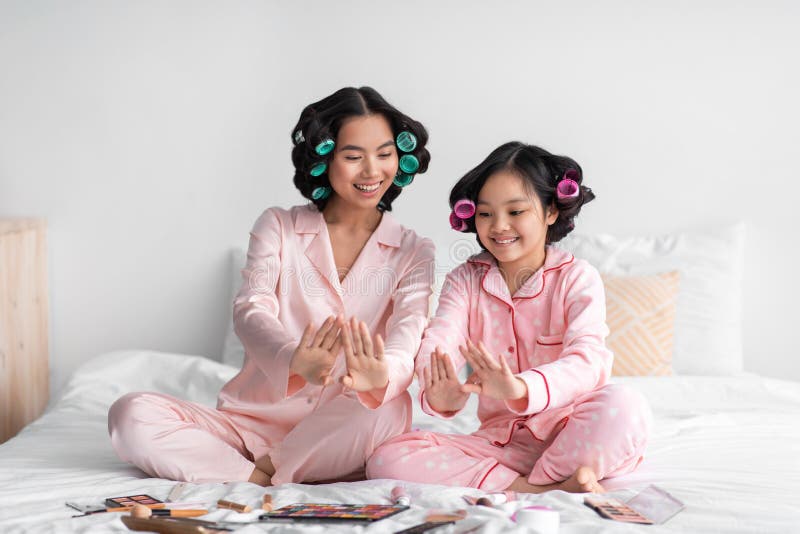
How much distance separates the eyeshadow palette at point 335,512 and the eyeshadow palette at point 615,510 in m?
0.27

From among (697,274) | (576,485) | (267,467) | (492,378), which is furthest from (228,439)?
(697,274)

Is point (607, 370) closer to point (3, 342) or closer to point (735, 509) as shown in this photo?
point (735, 509)

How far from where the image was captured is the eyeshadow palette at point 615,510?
1173 millimetres

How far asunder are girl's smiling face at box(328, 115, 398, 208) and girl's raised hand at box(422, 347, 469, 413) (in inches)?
14.2

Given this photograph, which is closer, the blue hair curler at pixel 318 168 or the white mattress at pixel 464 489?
the white mattress at pixel 464 489

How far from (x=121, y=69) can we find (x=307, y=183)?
111 cm

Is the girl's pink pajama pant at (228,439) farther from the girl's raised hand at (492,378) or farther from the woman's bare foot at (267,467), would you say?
the girl's raised hand at (492,378)

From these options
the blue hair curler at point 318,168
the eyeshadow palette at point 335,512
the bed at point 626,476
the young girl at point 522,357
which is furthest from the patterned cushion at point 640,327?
the eyeshadow palette at point 335,512

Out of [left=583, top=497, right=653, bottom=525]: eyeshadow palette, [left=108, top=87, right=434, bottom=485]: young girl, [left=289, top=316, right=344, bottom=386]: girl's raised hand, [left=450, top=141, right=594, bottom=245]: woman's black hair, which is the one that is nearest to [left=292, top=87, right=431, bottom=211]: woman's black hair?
[left=108, top=87, right=434, bottom=485]: young girl

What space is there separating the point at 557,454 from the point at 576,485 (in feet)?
0.21

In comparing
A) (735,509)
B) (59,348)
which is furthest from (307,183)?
(59,348)

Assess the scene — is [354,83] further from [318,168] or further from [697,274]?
[697,274]

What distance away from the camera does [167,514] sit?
1.17 metres

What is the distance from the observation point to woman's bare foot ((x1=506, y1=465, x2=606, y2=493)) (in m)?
1.38
